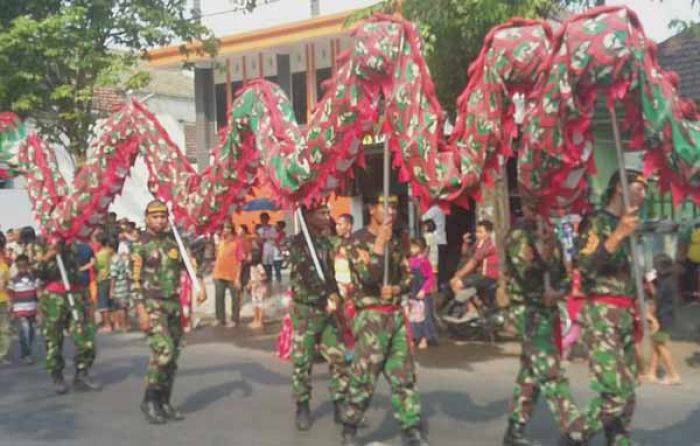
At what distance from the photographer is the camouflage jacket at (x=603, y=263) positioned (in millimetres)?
5918

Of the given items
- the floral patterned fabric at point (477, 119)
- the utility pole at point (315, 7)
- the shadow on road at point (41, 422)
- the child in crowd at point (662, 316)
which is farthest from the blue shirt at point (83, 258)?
the utility pole at point (315, 7)

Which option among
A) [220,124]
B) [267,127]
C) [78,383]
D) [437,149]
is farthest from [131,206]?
[437,149]

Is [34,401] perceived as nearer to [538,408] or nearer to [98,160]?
[98,160]

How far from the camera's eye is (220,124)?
25703 mm

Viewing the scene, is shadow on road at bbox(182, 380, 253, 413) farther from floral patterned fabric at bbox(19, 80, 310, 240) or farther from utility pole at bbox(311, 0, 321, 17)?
utility pole at bbox(311, 0, 321, 17)

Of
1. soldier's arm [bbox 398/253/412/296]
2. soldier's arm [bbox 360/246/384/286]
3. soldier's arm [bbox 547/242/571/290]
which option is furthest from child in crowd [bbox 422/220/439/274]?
soldier's arm [bbox 547/242/571/290]

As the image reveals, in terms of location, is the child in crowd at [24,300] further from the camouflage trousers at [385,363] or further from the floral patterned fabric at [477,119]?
the camouflage trousers at [385,363]

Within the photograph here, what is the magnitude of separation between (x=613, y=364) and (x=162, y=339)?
3.96 metres

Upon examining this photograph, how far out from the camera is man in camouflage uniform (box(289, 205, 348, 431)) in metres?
7.77

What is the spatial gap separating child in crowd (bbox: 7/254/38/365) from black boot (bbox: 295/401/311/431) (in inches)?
216

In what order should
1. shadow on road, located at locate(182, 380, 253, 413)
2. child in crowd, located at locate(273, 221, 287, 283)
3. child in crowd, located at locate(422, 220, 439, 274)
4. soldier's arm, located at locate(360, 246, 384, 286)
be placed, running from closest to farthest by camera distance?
soldier's arm, located at locate(360, 246, 384, 286) < shadow on road, located at locate(182, 380, 253, 413) < child in crowd, located at locate(422, 220, 439, 274) < child in crowd, located at locate(273, 221, 287, 283)

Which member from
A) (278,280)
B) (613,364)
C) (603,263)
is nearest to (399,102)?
(603,263)

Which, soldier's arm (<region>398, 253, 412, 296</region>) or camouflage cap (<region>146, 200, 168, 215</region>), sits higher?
camouflage cap (<region>146, 200, 168, 215</region>)

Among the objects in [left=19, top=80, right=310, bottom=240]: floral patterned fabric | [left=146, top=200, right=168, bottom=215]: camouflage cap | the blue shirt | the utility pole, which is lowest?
the blue shirt
